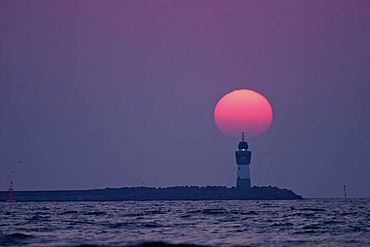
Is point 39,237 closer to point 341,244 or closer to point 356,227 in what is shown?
point 341,244

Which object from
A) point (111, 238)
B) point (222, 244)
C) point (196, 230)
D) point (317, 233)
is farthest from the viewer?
point (196, 230)

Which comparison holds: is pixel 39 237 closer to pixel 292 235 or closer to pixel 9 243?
pixel 9 243

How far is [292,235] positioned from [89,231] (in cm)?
1274

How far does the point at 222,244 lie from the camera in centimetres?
3819

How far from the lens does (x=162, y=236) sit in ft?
143

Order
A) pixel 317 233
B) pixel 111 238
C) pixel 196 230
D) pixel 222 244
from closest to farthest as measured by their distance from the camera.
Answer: pixel 222 244 < pixel 111 238 < pixel 317 233 < pixel 196 230

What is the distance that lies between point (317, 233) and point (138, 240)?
469 inches

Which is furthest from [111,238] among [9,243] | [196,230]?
[196,230]

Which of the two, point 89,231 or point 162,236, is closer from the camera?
point 162,236

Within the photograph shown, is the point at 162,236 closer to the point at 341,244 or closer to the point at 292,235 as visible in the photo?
the point at 292,235

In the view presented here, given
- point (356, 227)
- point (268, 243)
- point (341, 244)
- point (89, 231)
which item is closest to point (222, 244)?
point (268, 243)

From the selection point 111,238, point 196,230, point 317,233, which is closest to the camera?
point 111,238

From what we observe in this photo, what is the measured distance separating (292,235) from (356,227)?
9.24 m

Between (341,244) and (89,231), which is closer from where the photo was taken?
(341,244)
